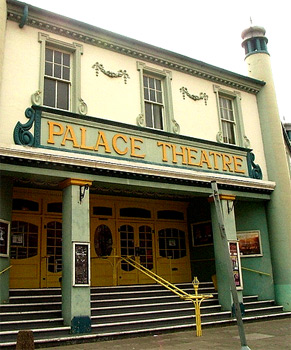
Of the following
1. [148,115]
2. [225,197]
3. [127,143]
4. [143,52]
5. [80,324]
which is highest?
[143,52]

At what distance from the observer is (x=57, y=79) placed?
423 inches

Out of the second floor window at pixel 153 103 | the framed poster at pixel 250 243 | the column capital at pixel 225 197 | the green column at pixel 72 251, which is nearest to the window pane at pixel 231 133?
the column capital at pixel 225 197

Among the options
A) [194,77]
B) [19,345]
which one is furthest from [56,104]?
[19,345]

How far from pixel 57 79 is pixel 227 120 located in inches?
249

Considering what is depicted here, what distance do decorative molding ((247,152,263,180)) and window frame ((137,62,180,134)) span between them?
10.6ft

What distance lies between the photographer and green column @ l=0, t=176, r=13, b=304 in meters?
9.45

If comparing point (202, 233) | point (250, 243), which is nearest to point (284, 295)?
point (250, 243)

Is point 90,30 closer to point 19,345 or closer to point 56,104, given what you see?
point 56,104

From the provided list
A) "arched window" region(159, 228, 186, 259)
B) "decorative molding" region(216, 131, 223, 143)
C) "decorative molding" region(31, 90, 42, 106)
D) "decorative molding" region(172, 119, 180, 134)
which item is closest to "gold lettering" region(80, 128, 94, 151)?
"decorative molding" region(31, 90, 42, 106)

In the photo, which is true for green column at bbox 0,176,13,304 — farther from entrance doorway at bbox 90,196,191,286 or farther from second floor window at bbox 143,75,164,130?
second floor window at bbox 143,75,164,130

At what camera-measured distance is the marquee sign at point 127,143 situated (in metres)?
9.82

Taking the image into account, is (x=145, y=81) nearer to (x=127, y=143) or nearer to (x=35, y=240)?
(x=127, y=143)

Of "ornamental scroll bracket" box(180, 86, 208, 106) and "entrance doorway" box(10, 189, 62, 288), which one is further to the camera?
"ornamental scroll bracket" box(180, 86, 208, 106)

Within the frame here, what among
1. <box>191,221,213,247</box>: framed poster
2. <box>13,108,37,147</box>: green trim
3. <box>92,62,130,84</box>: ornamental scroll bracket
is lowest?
<box>191,221,213,247</box>: framed poster
